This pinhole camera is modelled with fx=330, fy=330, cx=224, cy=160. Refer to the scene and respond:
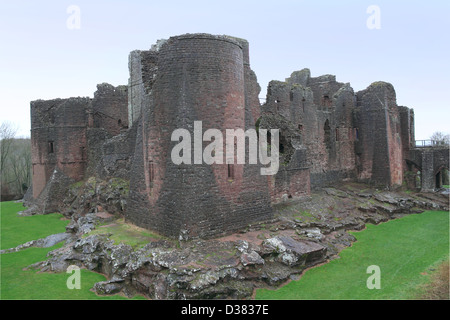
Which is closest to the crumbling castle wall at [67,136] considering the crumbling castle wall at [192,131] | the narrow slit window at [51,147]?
the narrow slit window at [51,147]

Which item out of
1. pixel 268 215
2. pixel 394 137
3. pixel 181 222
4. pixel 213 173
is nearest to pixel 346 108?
pixel 394 137

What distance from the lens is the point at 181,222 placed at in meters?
10.7

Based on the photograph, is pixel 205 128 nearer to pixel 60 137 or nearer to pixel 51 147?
pixel 60 137

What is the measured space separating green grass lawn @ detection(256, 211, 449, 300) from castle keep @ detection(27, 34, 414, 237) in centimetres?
319

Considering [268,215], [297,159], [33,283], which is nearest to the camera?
[33,283]

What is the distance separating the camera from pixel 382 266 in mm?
10836

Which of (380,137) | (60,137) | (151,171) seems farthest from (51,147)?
(380,137)

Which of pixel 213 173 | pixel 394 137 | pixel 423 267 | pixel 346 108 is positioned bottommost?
pixel 423 267

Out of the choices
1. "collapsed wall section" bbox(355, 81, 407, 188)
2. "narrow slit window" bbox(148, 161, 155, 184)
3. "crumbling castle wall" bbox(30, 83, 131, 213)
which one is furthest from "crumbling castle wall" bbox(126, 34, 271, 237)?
"collapsed wall section" bbox(355, 81, 407, 188)

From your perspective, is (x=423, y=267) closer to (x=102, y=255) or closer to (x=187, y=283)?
(x=187, y=283)

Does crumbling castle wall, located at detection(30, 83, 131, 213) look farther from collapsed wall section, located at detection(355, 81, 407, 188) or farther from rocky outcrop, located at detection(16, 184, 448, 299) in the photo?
collapsed wall section, located at detection(355, 81, 407, 188)

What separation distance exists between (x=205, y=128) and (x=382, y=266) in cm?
740

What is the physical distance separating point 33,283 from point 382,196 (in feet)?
60.4

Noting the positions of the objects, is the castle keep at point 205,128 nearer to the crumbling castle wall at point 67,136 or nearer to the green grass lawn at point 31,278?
the crumbling castle wall at point 67,136
